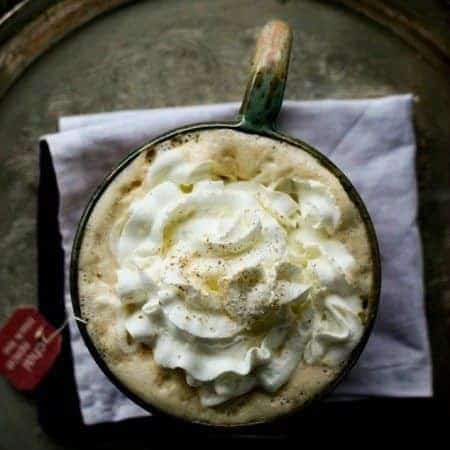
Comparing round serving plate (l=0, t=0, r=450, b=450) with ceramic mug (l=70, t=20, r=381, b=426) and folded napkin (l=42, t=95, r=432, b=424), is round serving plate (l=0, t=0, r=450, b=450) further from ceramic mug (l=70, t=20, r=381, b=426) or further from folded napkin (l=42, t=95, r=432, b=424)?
ceramic mug (l=70, t=20, r=381, b=426)

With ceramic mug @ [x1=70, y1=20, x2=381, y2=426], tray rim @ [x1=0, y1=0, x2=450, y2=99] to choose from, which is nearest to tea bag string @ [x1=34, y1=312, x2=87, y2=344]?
ceramic mug @ [x1=70, y1=20, x2=381, y2=426]

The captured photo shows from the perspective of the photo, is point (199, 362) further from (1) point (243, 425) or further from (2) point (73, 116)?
(2) point (73, 116)

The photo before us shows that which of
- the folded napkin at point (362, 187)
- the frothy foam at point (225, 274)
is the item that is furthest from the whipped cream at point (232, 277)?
the folded napkin at point (362, 187)

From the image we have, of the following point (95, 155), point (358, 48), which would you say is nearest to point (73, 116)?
point (95, 155)

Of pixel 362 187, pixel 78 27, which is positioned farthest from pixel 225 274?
pixel 78 27

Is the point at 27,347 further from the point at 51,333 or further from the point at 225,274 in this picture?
the point at 225,274
